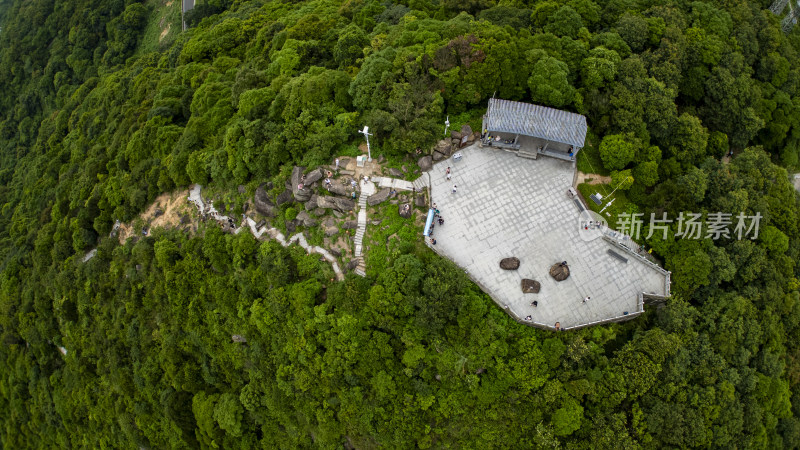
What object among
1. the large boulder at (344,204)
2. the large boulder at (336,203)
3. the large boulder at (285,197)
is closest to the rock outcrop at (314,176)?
the large boulder at (336,203)

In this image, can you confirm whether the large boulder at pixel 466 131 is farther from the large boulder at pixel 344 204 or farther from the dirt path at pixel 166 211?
the dirt path at pixel 166 211

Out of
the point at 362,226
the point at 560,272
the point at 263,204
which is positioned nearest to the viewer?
the point at 560,272

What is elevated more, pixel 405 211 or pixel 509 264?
pixel 405 211

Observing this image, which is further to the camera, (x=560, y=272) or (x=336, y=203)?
(x=336, y=203)

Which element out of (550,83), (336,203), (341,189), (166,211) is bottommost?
(166,211)

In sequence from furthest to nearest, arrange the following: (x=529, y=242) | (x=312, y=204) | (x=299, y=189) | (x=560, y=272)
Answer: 1. (x=299, y=189)
2. (x=312, y=204)
3. (x=529, y=242)
4. (x=560, y=272)

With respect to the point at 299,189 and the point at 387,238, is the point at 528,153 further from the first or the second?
the point at 299,189

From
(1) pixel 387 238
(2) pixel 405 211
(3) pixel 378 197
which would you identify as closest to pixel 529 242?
(2) pixel 405 211
